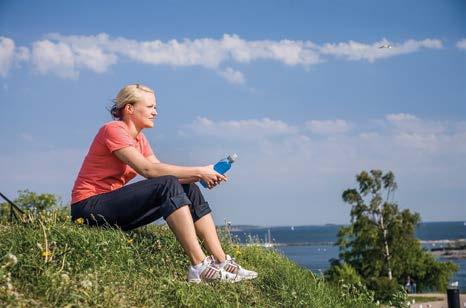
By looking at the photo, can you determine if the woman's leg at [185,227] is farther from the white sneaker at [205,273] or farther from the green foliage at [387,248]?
the green foliage at [387,248]

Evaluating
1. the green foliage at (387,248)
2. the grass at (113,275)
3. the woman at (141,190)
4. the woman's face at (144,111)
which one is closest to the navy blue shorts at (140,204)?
the woman at (141,190)

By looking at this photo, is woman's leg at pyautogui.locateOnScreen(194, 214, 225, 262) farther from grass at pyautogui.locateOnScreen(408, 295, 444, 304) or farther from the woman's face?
grass at pyautogui.locateOnScreen(408, 295, 444, 304)

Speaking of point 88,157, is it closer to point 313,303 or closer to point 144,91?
point 144,91

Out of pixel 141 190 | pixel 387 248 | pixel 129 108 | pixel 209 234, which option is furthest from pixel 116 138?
pixel 387 248

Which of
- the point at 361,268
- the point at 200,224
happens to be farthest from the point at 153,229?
the point at 361,268

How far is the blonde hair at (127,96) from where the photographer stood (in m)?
5.00

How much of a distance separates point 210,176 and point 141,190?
479 millimetres

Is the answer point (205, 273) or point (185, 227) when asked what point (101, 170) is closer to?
point (185, 227)

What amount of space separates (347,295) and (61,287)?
2.78 m

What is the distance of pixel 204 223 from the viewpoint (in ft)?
15.8

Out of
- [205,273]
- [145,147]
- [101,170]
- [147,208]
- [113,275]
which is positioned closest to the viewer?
[113,275]

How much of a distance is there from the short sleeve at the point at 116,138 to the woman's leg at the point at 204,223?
0.51 metres

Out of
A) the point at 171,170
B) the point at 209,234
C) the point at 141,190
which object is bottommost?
the point at 209,234

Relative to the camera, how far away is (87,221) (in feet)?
16.4
